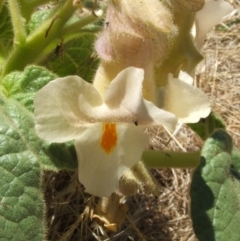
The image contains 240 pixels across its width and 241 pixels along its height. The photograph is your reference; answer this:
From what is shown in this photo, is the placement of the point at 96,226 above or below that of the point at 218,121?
below

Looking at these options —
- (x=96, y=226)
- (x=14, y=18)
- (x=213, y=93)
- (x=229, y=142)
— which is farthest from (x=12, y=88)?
(x=213, y=93)

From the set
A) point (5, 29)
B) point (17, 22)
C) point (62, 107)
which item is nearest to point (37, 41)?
point (17, 22)

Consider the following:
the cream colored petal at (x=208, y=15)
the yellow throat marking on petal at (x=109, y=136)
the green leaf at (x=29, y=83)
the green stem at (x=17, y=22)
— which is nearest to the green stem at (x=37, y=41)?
the green stem at (x=17, y=22)

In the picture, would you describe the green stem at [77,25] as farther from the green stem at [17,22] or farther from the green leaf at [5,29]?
the green leaf at [5,29]

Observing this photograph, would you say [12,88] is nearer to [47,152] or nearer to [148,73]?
[47,152]

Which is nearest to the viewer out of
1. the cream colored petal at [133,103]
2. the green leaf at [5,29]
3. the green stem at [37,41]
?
the cream colored petal at [133,103]

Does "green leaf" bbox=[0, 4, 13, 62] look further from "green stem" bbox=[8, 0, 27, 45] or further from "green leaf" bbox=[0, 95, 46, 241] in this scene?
"green leaf" bbox=[0, 95, 46, 241]
